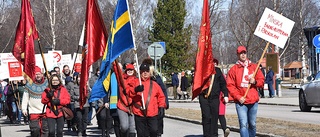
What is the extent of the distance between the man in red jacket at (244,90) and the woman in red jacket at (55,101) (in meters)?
3.24

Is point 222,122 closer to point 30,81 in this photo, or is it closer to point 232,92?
point 232,92

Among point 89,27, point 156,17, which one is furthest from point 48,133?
point 156,17

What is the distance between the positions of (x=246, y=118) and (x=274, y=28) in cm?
212

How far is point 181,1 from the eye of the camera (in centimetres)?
5509

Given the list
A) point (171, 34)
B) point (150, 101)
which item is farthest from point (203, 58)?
point (171, 34)

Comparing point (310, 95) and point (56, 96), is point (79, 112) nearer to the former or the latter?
point (56, 96)

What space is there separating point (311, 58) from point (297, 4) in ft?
96.8

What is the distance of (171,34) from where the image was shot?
182ft

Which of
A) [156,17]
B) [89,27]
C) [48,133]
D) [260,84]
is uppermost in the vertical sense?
[156,17]

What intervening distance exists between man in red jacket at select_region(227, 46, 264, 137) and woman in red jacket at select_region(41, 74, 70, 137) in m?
3.24

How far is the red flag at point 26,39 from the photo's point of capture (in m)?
15.3

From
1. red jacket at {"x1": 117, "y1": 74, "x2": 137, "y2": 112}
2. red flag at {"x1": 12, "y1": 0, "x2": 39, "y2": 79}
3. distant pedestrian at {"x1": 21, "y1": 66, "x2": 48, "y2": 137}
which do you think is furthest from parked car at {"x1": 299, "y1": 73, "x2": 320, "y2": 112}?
red jacket at {"x1": 117, "y1": 74, "x2": 137, "y2": 112}

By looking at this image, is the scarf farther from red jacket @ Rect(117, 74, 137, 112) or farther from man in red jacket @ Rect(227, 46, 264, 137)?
red jacket @ Rect(117, 74, 137, 112)

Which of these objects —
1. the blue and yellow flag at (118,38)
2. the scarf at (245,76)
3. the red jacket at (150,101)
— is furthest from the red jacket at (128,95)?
the scarf at (245,76)
